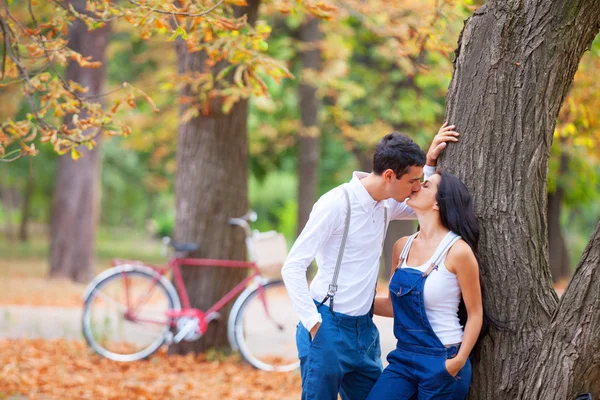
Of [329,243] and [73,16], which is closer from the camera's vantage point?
[329,243]

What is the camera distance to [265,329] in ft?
27.0

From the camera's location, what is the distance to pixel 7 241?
1280 inches

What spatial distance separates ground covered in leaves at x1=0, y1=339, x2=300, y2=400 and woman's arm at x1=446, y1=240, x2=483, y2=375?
319cm

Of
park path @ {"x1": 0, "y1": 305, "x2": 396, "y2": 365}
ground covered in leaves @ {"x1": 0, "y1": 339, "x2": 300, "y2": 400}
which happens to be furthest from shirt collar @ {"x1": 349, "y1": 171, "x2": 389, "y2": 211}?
park path @ {"x1": 0, "y1": 305, "x2": 396, "y2": 365}

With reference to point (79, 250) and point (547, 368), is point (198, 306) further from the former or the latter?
point (79, 250)

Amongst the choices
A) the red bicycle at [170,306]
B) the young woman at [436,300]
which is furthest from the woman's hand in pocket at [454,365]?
the red bicycle at [170,306]

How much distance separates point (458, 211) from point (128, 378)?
427 cm

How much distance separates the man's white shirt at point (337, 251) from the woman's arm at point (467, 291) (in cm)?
46

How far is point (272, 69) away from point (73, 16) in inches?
56.3

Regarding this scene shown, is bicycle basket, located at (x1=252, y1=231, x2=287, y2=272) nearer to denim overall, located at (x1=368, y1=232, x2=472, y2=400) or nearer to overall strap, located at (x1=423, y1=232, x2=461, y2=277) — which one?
denim overall, located at (x1=368, y1=232, x2=472, y2=400)

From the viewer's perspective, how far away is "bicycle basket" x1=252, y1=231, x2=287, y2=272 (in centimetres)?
721

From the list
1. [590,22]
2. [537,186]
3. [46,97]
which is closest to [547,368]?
[537,186]

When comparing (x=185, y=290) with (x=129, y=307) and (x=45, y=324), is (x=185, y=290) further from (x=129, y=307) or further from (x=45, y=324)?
(x=45, y=324)

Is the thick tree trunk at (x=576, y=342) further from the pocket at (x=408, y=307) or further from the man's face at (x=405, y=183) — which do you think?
the man's face at (x=405, y=183)
